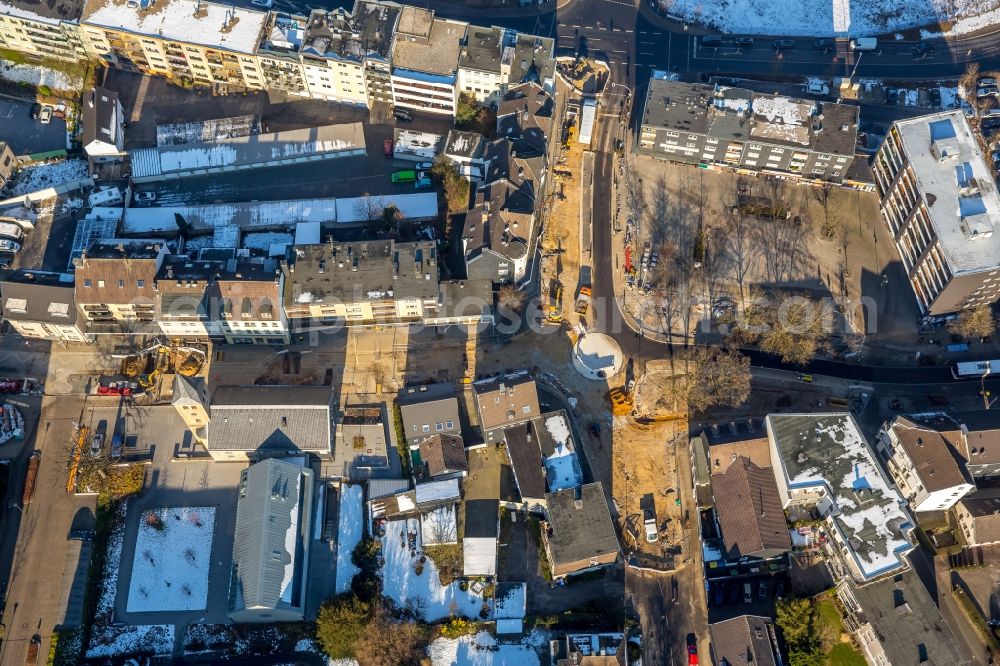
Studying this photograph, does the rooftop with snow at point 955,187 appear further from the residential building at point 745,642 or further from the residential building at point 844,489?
the residential building at point 745,642

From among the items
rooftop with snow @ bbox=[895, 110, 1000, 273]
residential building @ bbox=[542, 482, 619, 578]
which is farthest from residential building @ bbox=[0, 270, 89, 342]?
rooftop with snow @ bbox=[895, 110, 1000, 273]

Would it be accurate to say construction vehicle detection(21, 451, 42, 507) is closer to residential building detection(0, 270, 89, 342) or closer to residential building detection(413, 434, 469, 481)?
residential building detection(0, 270, 89, 342)

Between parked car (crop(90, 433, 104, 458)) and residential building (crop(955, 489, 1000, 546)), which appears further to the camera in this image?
parked car (crop(90, 433, 104, 458))

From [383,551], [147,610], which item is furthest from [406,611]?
[147,610]

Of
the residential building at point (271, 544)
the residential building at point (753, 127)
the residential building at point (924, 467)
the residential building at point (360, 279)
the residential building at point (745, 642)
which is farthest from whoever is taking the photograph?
the residential building at point (753, 127)

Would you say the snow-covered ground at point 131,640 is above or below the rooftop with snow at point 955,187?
below

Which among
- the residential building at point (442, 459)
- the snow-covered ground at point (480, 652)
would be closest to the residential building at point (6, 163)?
the residential building at point (442, 459)
